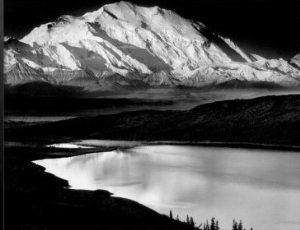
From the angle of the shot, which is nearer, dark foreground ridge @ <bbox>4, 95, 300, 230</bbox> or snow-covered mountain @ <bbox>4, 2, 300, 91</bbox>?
dark foreground ridge @ <bbox>4, 95, 300, 230</bbox>

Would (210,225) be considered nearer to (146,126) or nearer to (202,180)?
(202,180)

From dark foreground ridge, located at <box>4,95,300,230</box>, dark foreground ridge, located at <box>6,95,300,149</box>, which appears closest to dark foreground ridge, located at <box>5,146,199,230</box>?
dark foreground ridge, located at <box>4,95,300,230</box>

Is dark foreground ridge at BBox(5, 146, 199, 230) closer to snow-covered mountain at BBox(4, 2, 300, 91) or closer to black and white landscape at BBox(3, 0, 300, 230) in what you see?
black and white landscape at BBox(3, 0, 300, 230)

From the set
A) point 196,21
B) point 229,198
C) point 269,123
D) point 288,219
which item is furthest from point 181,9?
point 288,219

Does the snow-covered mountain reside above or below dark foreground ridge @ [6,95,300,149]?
above

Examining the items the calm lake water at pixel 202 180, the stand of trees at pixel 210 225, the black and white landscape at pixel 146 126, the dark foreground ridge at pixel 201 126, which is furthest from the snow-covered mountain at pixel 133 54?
the stand of trees at pixel 210 225

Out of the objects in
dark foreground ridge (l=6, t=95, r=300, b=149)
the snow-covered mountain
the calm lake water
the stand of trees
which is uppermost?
the snow-covered mountain

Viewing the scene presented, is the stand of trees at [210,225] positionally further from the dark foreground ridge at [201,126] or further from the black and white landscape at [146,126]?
the dark foreground ridge at [201,126]
